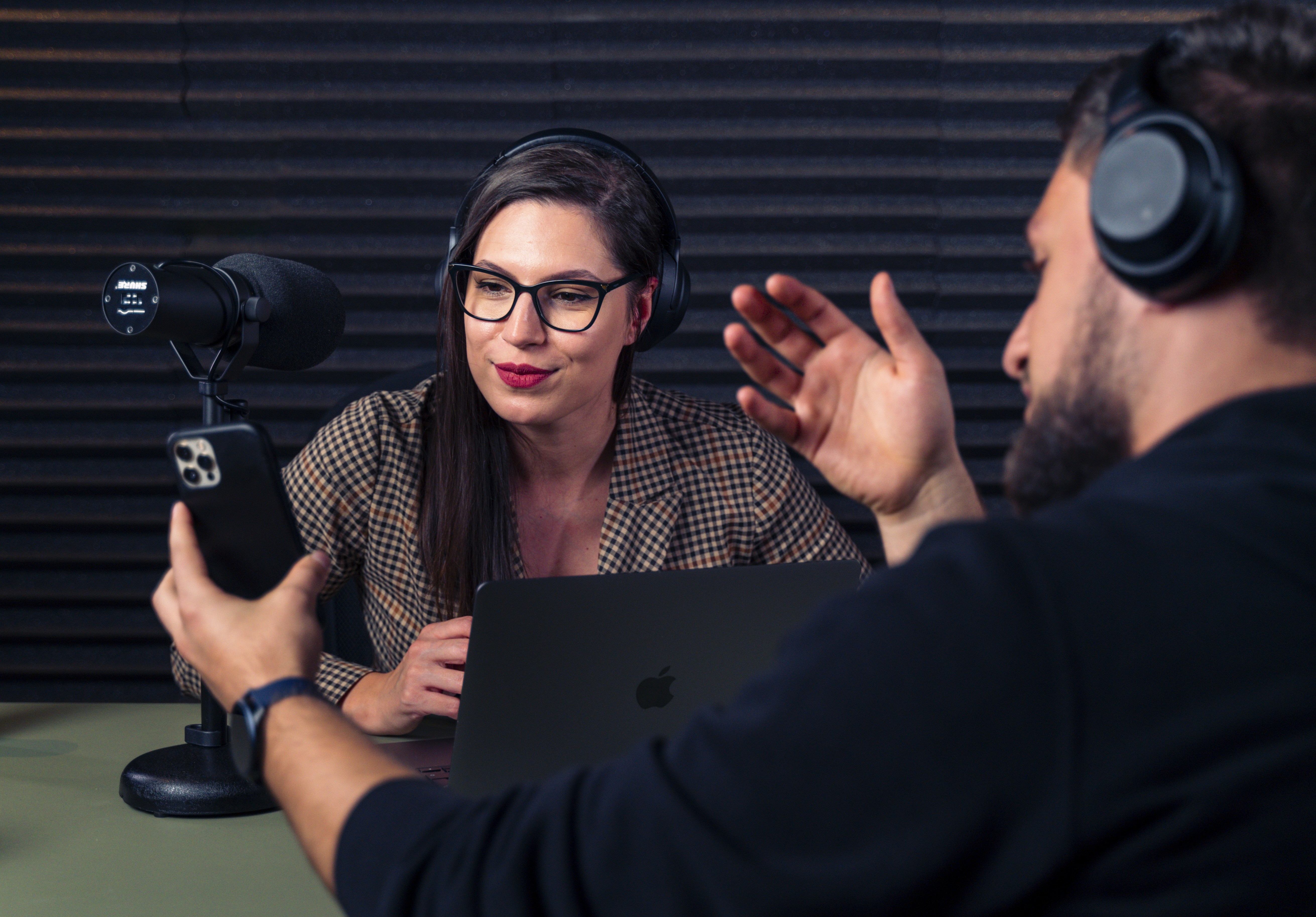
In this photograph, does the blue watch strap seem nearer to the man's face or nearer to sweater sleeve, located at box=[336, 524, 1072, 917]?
sweater sleeve, located at box=[336, 524, 1072, 917]

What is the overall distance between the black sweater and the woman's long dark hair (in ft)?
3.76

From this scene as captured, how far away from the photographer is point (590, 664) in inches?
41.0

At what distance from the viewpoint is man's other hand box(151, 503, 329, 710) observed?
826 millimetres

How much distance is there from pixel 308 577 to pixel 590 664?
29cm

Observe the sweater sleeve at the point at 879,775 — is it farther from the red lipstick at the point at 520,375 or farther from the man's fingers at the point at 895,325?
the red lipstick at the point at 520,375

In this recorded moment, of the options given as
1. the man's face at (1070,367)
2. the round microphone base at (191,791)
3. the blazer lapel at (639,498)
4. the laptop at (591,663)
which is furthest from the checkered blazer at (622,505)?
the man's face at (1070,367)

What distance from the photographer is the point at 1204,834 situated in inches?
20.5

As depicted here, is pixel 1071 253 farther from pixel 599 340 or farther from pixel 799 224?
pixel 799 224

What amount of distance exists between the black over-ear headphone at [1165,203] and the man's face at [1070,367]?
4 centimetres

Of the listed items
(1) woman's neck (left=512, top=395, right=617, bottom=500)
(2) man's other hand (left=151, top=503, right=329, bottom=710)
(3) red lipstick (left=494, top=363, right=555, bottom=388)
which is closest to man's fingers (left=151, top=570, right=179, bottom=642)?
(2) man's other hand (left=151, top=503, right=329, bottom=710)

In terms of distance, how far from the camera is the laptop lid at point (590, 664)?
40.0 inches

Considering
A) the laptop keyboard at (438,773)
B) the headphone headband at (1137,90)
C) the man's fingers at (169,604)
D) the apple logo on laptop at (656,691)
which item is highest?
the headphone headband at (1137,90)

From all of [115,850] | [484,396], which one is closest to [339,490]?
[484,396]

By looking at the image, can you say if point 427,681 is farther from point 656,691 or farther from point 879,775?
point 879,775
